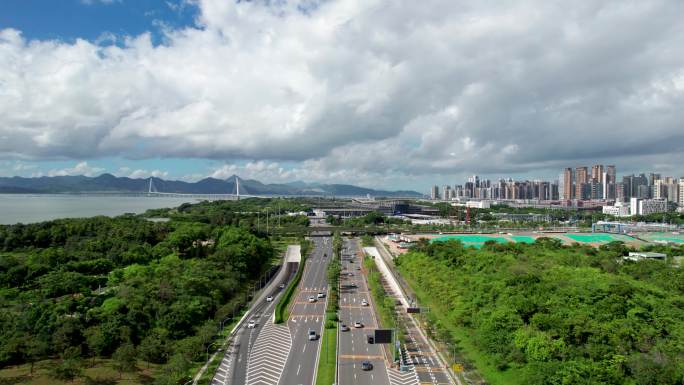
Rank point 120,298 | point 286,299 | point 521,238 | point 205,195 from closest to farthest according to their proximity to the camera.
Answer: point 120,298 < point 286,299 < point 521,238 < point 205,195

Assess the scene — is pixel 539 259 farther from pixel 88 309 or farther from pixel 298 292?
pixel 88 309

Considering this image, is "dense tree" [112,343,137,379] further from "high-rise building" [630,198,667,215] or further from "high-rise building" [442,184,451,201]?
"high-rise building" [442,184,451,201]

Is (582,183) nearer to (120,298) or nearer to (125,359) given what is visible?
(120,298)

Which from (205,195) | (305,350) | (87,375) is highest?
(205,195)

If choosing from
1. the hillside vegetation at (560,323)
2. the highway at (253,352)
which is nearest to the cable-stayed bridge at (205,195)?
the highway at (253,352)

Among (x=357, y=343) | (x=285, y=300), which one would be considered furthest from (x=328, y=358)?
(x=285, y=300)

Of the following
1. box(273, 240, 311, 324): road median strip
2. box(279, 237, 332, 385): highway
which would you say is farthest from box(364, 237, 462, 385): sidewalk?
box(273, 240, 311, 324): road median strip
